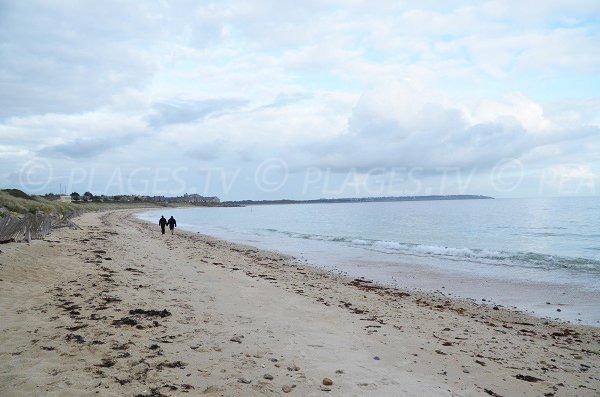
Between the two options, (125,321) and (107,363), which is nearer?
(107,363)

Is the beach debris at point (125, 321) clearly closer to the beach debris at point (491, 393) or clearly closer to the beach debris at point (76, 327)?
the beach debris at point (76, 327)

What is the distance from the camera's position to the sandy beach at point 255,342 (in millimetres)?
4438

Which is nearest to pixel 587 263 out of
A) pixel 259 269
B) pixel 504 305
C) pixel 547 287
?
pixel 547 287

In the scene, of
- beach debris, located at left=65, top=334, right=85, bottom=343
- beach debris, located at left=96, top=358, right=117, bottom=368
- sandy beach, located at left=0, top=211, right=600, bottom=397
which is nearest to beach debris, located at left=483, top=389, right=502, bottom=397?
sandy beach, located at left=0, top=211, right=600, bottom=397

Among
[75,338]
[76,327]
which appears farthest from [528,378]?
[76,327]

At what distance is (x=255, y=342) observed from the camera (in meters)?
5.86

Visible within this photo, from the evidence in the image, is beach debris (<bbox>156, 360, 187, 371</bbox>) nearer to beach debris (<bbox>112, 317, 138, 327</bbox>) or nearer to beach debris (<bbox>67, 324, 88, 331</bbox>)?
beach debris (<bbox>112, 317, 138, 327</bbox>)

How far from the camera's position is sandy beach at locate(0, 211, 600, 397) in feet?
14.6

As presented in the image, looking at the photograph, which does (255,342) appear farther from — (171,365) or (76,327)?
(76,327)

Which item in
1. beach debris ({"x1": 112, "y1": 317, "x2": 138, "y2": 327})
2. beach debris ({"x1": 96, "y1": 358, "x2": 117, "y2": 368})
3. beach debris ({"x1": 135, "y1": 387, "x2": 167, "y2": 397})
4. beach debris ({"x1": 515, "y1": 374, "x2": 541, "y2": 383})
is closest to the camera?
beach debris ({"x1": 135, "y1": 387, "x2": 167, "y2": 397})

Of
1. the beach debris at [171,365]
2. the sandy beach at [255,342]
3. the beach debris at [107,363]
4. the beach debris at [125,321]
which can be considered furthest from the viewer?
the beach debris at [125,321]

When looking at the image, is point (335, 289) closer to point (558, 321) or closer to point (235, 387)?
point (558, 321)

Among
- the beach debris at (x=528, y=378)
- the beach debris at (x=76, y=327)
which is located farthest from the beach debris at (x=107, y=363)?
the beach debris at (x=528, y=378)

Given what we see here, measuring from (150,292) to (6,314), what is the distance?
9.58ft
